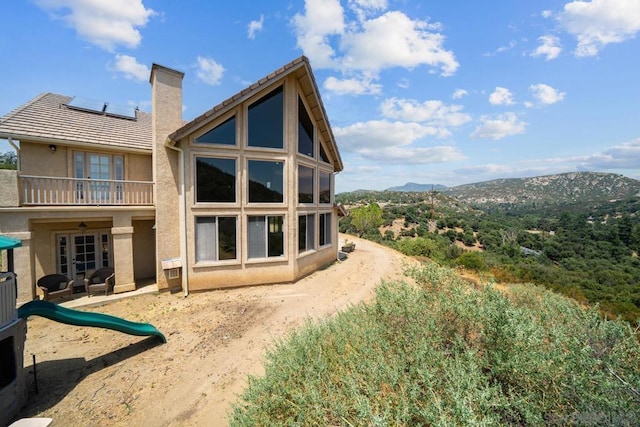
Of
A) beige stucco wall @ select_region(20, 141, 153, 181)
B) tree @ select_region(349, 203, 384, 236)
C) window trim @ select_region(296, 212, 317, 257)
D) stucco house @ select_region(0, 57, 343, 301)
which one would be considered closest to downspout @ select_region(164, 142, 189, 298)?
stucco house @ select_region(0, 57, 343, 301)

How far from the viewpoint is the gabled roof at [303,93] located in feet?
34.2

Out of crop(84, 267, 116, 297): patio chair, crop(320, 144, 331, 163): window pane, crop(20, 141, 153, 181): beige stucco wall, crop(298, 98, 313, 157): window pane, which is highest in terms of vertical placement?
→ crop(298, 98, 313, 157): window pane

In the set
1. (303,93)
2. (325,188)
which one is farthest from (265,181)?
(303,93)

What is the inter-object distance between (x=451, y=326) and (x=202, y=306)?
897 centimetres

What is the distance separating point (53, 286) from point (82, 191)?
148 inches

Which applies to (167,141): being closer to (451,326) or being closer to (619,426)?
(451,326)

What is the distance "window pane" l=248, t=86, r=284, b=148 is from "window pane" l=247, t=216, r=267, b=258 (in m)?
3.49

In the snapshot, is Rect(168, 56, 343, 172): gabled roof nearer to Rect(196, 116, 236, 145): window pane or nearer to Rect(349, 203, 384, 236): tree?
Rect(196, 116, 236, 145): window pane

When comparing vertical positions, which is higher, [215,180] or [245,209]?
[215,180]

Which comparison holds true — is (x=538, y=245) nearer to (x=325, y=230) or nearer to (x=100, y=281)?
(x=325, y=230)

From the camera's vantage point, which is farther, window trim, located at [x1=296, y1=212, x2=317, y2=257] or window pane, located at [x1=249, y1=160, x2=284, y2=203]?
window trim, located at [x1=296, y1=212, x2=317, y2=257]

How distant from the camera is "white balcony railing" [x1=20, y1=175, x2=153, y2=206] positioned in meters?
9.32

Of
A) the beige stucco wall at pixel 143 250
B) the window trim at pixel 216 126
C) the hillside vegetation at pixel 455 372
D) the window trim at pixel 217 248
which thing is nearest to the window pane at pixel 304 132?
the window trim at pixel 216 126

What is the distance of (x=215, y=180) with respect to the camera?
443 inches
